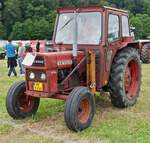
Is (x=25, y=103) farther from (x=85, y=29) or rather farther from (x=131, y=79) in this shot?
(x=131, y=79)

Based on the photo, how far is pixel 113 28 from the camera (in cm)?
960

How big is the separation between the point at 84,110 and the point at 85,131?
0.47 meters

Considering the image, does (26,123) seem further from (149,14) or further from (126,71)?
(149,14)

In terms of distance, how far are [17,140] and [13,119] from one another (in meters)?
1.40

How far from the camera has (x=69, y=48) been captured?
9508mm

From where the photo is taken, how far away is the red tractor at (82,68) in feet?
27.0

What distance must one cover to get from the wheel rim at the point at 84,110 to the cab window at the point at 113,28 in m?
1.68

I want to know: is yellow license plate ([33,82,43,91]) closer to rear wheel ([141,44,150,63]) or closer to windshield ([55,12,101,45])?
windshield ([55,12,101,45])

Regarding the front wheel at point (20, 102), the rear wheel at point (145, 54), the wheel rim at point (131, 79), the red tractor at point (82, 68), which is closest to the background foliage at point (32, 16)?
the rear wheel at point (145, 54)

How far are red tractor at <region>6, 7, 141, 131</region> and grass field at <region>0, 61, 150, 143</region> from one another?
0.23 meters

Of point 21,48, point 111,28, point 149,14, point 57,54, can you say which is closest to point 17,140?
point 57,54

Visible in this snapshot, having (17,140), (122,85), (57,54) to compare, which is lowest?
(17,140)

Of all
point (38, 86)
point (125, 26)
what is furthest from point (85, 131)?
point (125, 26)

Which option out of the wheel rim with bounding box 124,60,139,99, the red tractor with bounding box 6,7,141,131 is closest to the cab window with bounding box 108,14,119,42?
the red tractor with bounding box 6,7,141,131
